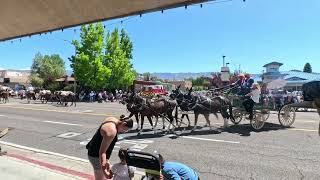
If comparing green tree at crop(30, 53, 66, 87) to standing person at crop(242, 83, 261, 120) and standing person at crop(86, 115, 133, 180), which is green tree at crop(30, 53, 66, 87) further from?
standing person at crop(86, 115, 133, 180)

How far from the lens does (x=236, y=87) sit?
1884 cm

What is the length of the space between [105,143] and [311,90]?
3.51 meters

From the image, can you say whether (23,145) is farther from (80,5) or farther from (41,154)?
(80,5)

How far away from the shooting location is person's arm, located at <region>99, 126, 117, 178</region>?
6.34m

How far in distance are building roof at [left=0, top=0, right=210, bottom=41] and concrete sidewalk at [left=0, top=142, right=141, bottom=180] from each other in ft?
10.6

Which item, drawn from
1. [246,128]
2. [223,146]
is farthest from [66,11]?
[246,128]

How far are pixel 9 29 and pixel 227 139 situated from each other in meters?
8.25

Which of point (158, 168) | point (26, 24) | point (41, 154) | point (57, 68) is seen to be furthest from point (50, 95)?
point (57, 68)

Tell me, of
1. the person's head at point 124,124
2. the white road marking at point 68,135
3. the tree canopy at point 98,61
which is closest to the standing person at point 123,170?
the person's head at point 124,124

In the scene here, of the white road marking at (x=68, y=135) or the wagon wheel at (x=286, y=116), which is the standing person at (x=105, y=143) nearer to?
the white road marking at (x=68, y=135)

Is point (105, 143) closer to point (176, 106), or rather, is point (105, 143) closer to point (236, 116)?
point (176, 106)

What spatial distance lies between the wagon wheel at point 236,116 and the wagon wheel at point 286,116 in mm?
1656

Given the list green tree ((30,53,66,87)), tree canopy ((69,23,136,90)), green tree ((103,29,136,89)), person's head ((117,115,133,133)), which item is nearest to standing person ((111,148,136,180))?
person's head ((117,115,133,133))

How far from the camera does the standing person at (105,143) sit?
636cm
